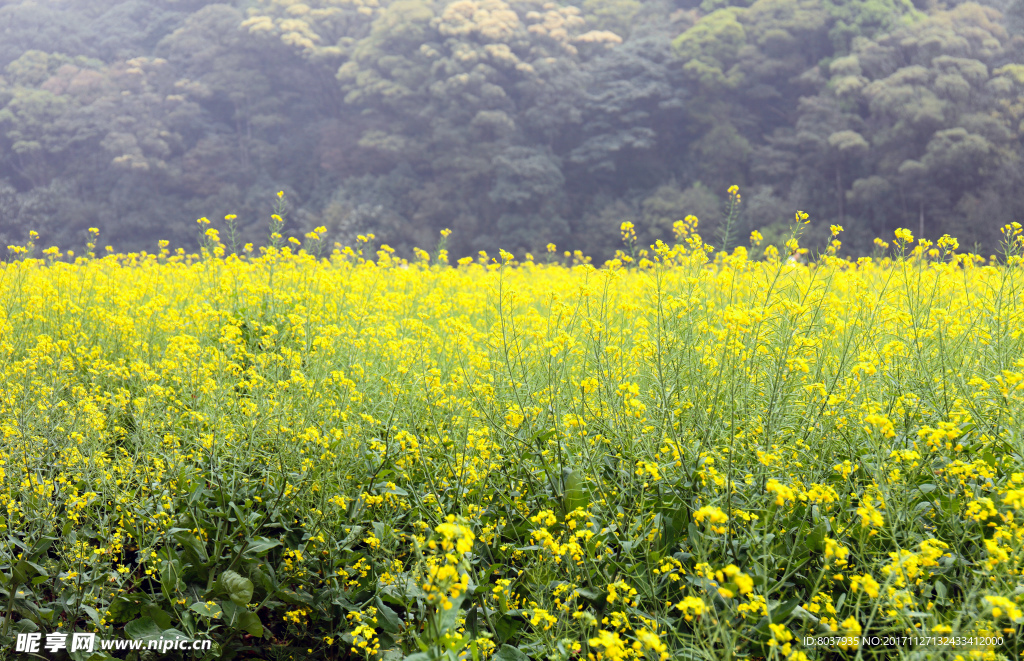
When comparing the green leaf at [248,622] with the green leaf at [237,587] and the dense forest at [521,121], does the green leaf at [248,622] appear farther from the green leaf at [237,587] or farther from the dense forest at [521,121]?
the dense forest at [521,121]

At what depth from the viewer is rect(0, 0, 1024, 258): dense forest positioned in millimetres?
17547

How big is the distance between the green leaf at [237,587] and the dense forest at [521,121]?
1738 centimetres

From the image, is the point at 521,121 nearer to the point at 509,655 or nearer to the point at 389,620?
the point at 389,620

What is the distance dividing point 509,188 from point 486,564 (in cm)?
1911

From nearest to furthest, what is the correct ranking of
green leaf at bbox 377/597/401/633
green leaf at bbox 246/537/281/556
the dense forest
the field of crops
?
the field of crops < green leaf at bbox 377/597/401/633 < green leaf at bbox 246/537/281/556 < the dense forest

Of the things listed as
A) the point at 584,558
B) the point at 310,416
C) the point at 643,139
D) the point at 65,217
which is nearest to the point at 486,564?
the point at 584,558

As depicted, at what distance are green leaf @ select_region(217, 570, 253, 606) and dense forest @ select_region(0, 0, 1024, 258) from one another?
17382mm

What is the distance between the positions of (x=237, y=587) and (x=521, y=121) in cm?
2163

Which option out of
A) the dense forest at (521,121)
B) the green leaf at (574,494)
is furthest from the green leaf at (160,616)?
the dense forest at (521,121)

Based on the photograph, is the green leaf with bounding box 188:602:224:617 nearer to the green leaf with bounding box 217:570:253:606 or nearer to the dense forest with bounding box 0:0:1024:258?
the green leaf with bounding box 217:570:253:606

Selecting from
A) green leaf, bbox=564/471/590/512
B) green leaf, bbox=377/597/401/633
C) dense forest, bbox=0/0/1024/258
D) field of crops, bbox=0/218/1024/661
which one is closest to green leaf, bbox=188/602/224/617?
field of crops, bbox=0/218/1024/661

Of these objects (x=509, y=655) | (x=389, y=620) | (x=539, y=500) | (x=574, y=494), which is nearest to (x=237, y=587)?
(x=389, y=620)

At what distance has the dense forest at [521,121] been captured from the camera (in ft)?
57.6

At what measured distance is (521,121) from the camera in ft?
72.7
